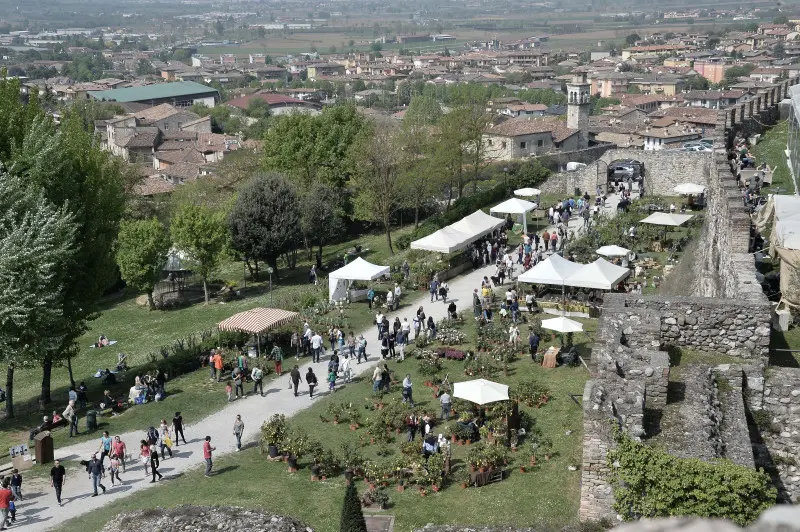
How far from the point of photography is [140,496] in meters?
15.9

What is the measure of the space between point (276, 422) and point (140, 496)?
290cm

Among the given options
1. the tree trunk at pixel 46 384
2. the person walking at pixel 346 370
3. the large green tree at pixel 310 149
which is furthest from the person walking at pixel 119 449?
the large green tree at pixel 310 149

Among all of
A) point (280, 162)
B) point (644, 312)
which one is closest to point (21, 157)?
point (644, 312)

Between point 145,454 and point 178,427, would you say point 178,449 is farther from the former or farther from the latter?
point 145,454

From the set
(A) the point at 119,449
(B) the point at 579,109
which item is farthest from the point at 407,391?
(B) the point at 579,109

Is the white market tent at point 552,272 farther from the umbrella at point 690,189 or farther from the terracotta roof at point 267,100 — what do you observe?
the terracotta roof at point 267,100

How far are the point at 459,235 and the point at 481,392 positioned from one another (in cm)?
1276

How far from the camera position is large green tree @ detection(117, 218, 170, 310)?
1391 inches

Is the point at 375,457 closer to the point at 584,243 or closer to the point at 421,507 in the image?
the point at 421,507

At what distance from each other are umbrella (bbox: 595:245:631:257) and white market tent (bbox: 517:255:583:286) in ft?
7.82

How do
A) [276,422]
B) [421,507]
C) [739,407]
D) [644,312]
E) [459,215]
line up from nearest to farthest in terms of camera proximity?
[739,407]
[644,312]
[421,507]
[276,422]
[459,215]

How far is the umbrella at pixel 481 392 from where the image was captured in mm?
17562

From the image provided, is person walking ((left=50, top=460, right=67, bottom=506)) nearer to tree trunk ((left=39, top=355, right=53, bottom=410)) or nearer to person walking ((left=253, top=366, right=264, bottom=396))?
person walking ((left=253, top=366, right=264, bottom=396))

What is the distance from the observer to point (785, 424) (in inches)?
457
